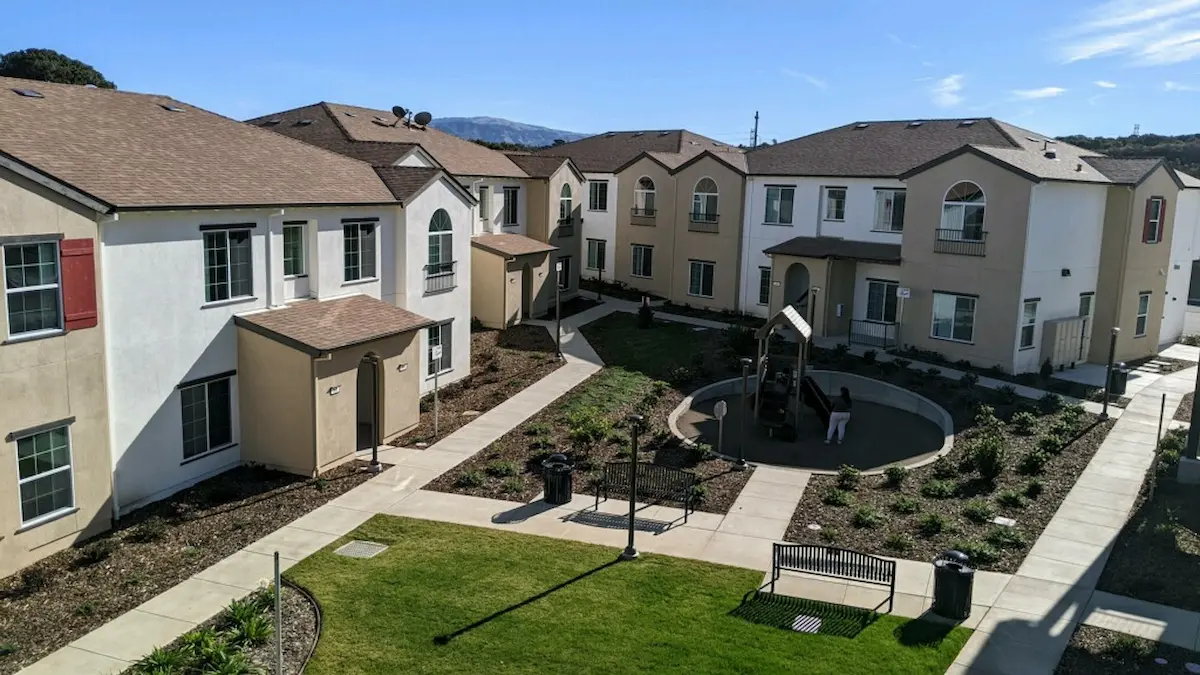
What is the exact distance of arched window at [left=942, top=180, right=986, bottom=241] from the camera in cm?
3231

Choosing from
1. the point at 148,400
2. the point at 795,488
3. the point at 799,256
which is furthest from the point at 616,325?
the point at 148,400

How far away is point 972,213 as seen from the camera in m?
32.5

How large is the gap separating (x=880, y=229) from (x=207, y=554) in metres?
29.1

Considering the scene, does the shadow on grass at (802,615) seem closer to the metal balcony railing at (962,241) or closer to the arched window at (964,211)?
the metal balcony railing at (962,241)

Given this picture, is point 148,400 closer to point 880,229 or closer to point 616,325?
point 616,325

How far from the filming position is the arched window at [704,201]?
42.4 meters

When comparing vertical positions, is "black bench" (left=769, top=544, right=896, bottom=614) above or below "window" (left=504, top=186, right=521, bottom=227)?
below

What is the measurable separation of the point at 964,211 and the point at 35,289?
28.7 m

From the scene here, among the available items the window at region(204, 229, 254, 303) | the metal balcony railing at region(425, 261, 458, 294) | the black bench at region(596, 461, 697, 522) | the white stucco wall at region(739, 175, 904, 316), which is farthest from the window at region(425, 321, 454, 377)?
the white stucco wall at region(739, 175, 904, 316)

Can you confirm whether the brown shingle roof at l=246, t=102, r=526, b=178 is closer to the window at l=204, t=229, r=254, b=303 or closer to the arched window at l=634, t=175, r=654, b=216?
the arched window at l=634, t=175, r=654, b=216

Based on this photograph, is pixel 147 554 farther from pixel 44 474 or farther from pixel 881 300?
pixel 881 300

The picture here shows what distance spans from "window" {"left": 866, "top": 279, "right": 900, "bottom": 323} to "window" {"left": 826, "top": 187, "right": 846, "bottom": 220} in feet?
13.0

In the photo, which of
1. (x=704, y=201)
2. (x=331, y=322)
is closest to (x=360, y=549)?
(x=331, y=322)

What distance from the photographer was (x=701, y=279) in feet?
143
